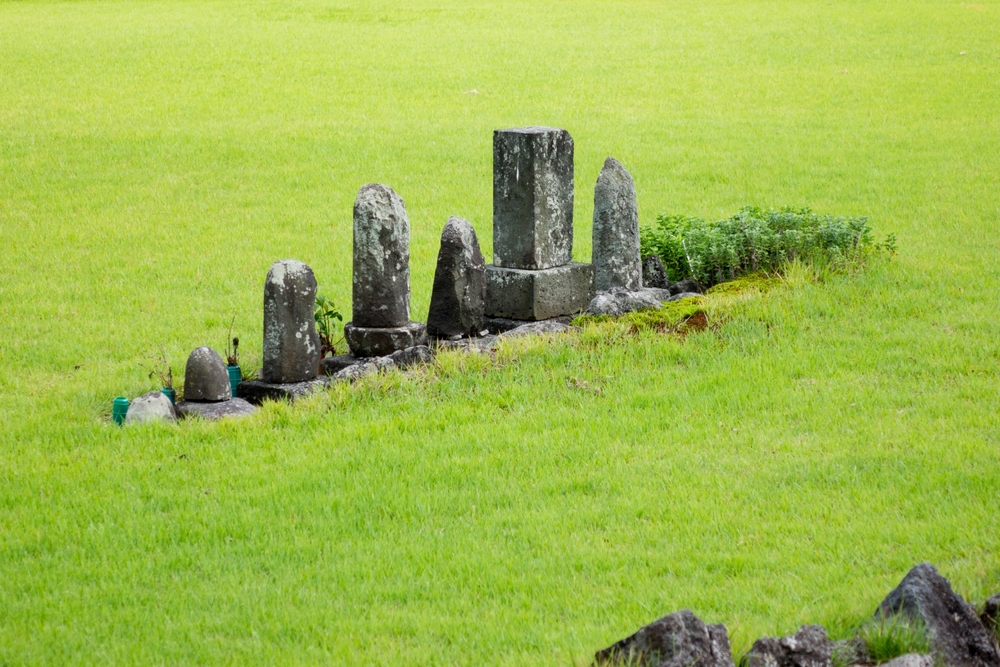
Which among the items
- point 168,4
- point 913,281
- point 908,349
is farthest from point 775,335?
point 168,4

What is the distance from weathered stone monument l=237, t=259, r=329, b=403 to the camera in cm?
1001

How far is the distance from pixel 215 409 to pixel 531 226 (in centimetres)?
359

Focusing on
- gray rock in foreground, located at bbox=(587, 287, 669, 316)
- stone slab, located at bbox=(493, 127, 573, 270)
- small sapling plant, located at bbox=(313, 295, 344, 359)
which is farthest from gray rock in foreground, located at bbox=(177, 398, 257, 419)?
gray rock in foreground, located at bbox=(587, 287, 669, 316)

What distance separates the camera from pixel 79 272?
14969mm

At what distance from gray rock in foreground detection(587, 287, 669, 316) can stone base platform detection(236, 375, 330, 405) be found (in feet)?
9.38

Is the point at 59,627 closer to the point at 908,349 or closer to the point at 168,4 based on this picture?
the point at 908,349

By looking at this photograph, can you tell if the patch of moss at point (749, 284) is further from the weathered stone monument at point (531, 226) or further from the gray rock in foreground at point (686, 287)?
the weathered stone monument at point (531, 226)

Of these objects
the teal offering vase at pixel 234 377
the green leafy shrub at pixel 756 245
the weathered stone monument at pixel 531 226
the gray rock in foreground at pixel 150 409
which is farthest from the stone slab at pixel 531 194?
the gray rock in foreground at pixel 150 409

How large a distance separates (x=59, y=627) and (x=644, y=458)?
152 inches

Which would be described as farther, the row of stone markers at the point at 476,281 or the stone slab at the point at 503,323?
the stone slab at the point at 503,323

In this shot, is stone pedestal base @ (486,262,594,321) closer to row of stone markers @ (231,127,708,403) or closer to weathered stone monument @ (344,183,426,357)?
row of stone markers @ (231,127,708,403)

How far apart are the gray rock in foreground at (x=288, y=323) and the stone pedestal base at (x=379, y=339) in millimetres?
610

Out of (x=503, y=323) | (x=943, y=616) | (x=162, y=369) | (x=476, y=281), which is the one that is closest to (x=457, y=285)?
(x=476, y=281)

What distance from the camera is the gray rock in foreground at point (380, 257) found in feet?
34.9
